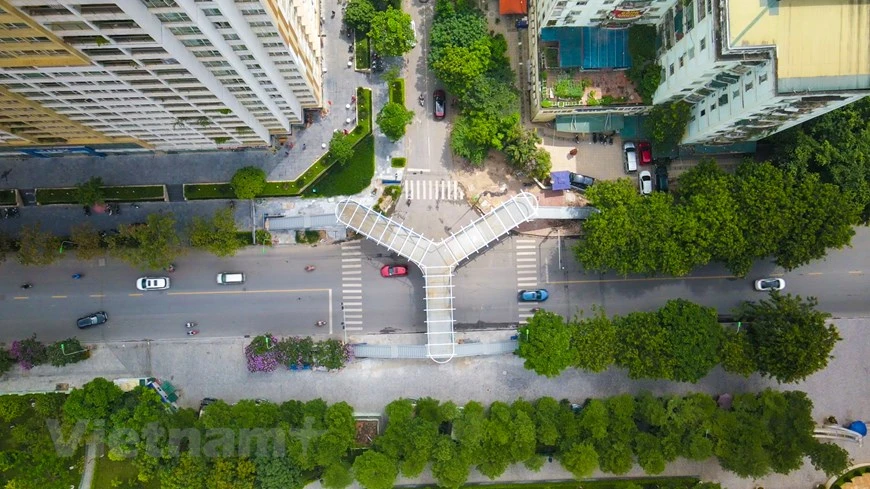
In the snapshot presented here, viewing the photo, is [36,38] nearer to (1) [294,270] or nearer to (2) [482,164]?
(1) [294,270]

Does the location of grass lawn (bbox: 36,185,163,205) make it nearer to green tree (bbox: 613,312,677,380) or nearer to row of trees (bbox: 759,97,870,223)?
green tree (bbox: 613,312,677,380)

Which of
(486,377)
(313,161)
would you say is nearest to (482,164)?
(313,161)

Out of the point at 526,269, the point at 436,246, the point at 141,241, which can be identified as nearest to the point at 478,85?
the point at 436,246

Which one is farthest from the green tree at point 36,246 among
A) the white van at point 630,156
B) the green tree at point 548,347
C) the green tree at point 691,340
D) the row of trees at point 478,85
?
the green tree at point 691,340

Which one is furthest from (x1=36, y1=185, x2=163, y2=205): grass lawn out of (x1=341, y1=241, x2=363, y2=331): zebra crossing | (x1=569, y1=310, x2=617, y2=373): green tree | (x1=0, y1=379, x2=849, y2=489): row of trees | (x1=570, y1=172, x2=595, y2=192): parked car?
(x1=569, y1=310, x2=617, y2=373): green tree

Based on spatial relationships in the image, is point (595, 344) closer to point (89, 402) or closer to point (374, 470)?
point (374, 470)

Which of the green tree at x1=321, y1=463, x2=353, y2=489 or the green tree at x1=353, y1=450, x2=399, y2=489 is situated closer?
the green tree at x1=353, y1=450, x2=399, y2=489
